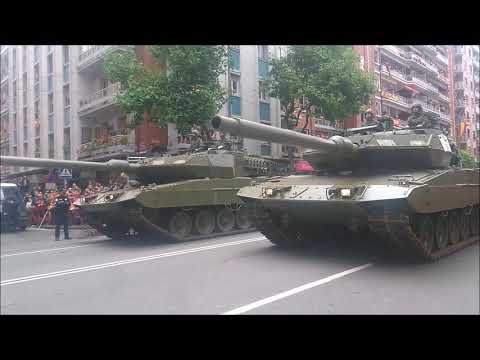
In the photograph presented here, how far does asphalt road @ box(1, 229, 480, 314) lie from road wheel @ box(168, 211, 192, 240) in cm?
202

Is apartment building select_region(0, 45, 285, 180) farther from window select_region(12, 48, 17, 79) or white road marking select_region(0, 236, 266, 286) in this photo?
white road marking select_region(0, 236, 266, 286)

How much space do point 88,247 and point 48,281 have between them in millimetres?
4213

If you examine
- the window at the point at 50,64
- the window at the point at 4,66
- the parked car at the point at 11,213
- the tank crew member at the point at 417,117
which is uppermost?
the window at the point at 50,64

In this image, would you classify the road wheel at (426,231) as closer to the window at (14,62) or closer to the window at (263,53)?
the window at (14,62)

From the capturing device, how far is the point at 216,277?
661cm

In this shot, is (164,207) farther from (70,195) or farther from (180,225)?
(70,195)

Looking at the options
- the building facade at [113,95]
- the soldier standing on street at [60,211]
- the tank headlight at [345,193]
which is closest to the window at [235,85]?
the building facade at [113,95]

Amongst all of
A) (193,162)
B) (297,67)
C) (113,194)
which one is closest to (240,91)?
(297,67)

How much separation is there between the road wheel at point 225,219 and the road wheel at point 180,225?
0.98 metres

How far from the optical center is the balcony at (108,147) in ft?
39.8

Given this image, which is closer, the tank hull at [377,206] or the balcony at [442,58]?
the tank hull at [377,206]

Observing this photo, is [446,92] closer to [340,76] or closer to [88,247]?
[340,76]

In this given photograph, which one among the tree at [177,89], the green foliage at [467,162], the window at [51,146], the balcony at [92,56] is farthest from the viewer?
the tree at [177,89]

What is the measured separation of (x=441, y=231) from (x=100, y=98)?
10.2 m
